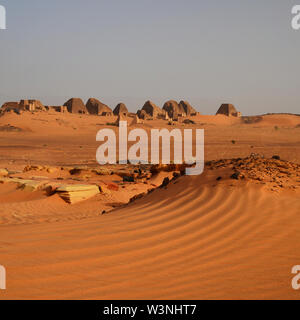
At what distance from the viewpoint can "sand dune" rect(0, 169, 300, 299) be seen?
2459mm

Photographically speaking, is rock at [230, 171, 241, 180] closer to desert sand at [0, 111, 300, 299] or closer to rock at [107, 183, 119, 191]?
desert sand at [0, 111, 300, 299]

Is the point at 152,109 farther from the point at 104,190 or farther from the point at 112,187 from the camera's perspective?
the point at 104,190

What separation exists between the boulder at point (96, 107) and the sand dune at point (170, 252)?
68539 mm

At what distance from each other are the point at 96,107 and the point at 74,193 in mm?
66870

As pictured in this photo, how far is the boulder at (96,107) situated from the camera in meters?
72.1

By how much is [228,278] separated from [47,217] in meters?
4.24

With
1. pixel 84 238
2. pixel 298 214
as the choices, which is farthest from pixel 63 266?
pixel 298 214

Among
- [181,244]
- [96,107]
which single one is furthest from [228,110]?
[181,244]

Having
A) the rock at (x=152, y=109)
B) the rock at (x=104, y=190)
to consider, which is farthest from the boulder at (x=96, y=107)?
the rock at (x=104, y=190)

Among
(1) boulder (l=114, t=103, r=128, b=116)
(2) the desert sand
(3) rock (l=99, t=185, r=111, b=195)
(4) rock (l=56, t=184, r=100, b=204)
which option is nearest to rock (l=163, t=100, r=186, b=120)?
(1) boulder (l=114, t=103, r=128, b=116)

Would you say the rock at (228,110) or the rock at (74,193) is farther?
the rock at (228,110)

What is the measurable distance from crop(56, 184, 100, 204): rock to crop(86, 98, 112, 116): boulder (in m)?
64.7

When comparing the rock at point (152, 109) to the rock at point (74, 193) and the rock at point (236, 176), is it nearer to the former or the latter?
the rock at point (74, 193)
